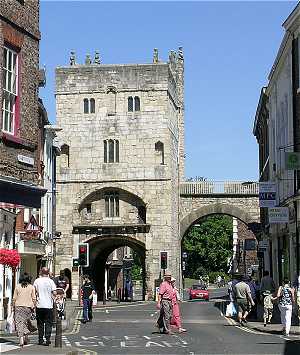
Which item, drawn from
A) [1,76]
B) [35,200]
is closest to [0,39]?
[1,76]

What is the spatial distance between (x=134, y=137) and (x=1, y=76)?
47.9 metres

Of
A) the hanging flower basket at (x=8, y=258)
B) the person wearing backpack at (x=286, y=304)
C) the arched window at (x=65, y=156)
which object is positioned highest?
the arched window at (x=65, y=156)

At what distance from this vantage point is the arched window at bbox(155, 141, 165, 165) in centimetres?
6612

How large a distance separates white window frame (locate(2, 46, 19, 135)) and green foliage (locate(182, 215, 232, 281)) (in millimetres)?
93287

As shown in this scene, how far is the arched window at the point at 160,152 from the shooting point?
66.1 m

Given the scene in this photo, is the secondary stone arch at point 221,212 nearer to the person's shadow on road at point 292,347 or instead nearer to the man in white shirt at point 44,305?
the person's shadow on road at point 292,347

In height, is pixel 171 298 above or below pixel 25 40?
below

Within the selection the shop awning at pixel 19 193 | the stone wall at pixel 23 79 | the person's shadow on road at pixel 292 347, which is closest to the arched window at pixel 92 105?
the stone wall at pixel 23 79

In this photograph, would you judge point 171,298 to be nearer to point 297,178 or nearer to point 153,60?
point 297,178

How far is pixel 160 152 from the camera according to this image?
218 ft

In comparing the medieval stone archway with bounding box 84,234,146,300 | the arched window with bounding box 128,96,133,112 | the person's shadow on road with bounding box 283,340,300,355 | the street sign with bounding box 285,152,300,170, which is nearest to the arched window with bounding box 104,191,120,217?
the medieval stone archway with bounding box 84,234,146,300

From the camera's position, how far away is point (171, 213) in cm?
6562

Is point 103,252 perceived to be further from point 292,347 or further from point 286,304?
point 292,347

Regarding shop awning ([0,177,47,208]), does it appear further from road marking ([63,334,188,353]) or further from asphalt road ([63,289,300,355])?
road marking ([63,334,188,353])
